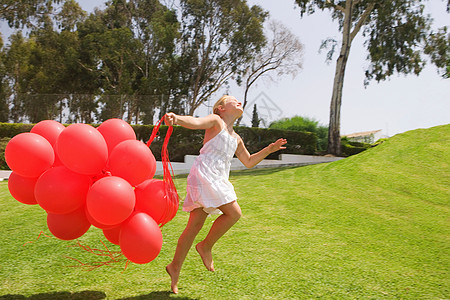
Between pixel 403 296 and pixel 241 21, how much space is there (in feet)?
81.2

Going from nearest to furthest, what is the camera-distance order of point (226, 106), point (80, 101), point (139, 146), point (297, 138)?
point (139, 146)
point (226, 106)
point (297, 138)
point (80, 101)

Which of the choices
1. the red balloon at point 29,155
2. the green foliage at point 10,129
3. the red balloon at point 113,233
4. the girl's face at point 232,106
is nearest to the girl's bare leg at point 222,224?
the red balloon at point 113,233

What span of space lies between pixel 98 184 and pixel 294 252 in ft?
8.65

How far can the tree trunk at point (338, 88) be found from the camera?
1647 cm

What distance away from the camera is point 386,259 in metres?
4.20

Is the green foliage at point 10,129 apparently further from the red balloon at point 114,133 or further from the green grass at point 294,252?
the red balloon at point 114,133

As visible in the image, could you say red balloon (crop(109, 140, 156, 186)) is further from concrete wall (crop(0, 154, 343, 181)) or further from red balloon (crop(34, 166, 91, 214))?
concrete wall (crop(0, 154, 343, 181))

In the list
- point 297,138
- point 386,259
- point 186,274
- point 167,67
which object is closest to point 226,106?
point 186,274

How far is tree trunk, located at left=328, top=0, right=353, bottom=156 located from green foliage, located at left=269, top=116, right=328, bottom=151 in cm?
246

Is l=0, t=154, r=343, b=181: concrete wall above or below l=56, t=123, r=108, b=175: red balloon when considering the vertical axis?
below

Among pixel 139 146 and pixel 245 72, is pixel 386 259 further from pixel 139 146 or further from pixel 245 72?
pixel 245 72

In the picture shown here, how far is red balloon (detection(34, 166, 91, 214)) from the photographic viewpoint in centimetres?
254

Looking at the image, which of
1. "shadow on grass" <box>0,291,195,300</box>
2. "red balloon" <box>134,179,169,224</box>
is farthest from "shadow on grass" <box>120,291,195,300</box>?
"red balloon" <box>134,179,169,224</box>

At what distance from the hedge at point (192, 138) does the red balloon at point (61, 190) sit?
12155mm
